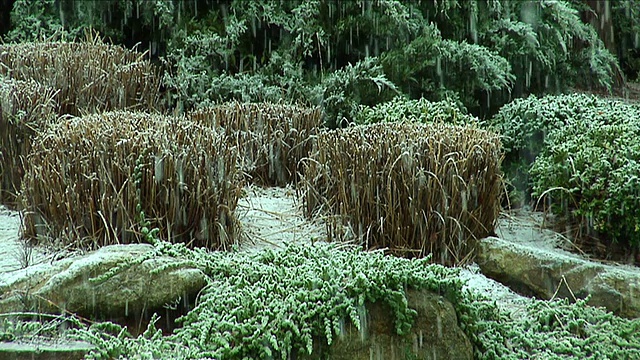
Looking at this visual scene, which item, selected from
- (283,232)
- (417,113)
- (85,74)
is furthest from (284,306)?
(85,74)

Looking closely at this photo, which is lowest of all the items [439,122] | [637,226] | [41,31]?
[637,226]

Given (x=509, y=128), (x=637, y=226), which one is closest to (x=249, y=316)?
(x=637, y=226)

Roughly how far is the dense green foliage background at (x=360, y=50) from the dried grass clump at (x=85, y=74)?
0.55 metres

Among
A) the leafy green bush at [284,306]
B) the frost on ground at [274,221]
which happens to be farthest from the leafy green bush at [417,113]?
the leafy green bush at [284,306]

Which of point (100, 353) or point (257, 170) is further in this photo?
point (257, 170)

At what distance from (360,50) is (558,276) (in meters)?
4.81

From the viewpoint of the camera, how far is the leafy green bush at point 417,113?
22.8ft

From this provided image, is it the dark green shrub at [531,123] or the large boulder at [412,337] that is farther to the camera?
A: the dark green shrub at [531,123]

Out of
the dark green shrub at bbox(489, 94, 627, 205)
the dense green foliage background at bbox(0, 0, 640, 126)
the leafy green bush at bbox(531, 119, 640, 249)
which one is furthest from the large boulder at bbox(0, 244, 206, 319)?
the dense green foliage background at bbox(0, 0, 640, 126)

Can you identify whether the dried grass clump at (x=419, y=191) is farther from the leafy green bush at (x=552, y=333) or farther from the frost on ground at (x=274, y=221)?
the leafy green bush at (x=552, y=333)

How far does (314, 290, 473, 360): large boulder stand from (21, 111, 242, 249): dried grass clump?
1746mm

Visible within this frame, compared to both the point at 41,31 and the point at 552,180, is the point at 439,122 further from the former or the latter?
the point at 41,31

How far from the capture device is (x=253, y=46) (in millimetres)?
9406

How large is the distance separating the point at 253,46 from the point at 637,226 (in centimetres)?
545
